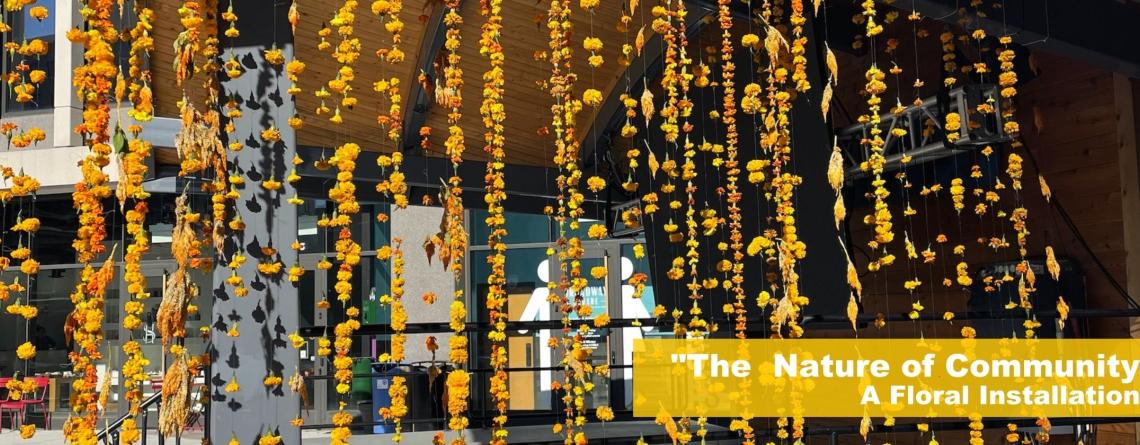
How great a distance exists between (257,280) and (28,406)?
29.1 ft

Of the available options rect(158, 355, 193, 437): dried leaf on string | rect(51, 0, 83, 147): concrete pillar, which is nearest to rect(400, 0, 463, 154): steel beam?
rect(158, 355, 193, 437): dried leaf on string

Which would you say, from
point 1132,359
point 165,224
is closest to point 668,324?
point 1132,359

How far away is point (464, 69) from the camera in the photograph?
7.98 metres

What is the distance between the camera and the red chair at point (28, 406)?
33.0 feet

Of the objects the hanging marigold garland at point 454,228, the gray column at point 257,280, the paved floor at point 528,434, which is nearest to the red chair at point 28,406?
the paved floor at point 528,434

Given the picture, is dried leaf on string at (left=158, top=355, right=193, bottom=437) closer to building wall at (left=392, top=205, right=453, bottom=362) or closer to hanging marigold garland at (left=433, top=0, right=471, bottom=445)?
hanging marigold garland at (left=433, top=0, right=471, bottom=445)

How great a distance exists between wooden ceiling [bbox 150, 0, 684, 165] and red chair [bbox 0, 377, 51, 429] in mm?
4395

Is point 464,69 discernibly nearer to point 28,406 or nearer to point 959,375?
point 959,375

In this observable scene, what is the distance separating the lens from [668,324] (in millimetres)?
4895

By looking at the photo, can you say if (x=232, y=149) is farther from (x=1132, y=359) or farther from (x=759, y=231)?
(x=1132, y=359)

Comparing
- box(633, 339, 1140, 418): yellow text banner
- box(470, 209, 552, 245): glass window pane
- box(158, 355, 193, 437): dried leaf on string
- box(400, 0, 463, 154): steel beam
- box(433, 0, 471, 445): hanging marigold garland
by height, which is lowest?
box(633, 339, 1140, 418): yellow text banner

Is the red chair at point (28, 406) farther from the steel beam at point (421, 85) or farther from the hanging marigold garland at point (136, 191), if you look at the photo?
the hanging marigold garland at point (136, 191)

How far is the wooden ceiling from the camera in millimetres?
6934

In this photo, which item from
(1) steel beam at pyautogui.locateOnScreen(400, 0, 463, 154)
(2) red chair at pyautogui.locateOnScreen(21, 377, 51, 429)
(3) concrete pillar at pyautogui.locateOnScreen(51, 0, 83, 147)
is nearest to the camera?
(1) steel beam at pyautogui.locateOnScreen(400, 0, 463, 154)
